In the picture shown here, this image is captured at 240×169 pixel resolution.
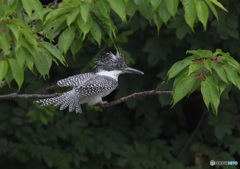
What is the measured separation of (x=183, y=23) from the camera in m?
3.94

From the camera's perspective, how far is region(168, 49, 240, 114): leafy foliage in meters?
2.11

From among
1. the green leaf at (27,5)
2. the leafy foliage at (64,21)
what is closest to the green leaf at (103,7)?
the leafy foliage at (64,21)

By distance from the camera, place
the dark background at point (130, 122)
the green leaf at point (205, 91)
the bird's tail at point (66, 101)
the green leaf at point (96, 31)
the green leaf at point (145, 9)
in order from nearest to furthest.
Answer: the green leaf at point (205, 91), the green leaf at point (96, 31), the green leaf at point (145, 9), the bird's tail at point (66, 101), the dark background at point (130, 122)

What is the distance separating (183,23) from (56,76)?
162 cm

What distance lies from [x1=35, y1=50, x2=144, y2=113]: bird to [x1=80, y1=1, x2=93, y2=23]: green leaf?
1026 millimetres

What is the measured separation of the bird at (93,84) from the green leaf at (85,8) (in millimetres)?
1026

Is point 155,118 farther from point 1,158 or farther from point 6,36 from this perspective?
point 6,36

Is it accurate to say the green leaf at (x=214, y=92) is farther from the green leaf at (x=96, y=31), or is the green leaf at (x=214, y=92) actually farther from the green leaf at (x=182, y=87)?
the green leaf at (x=96, y=31)

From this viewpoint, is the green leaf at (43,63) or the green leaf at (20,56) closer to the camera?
the green leaf at (20,56)

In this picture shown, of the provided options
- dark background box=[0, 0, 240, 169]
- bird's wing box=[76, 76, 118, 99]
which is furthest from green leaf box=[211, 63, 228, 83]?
dark background box=[0, 0, 240, 169]

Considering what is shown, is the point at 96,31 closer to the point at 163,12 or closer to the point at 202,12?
the point at 163,12

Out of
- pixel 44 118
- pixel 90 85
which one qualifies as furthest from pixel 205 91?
pixel 44 118

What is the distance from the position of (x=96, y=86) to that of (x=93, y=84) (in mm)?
31

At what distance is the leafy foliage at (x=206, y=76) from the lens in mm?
2113
